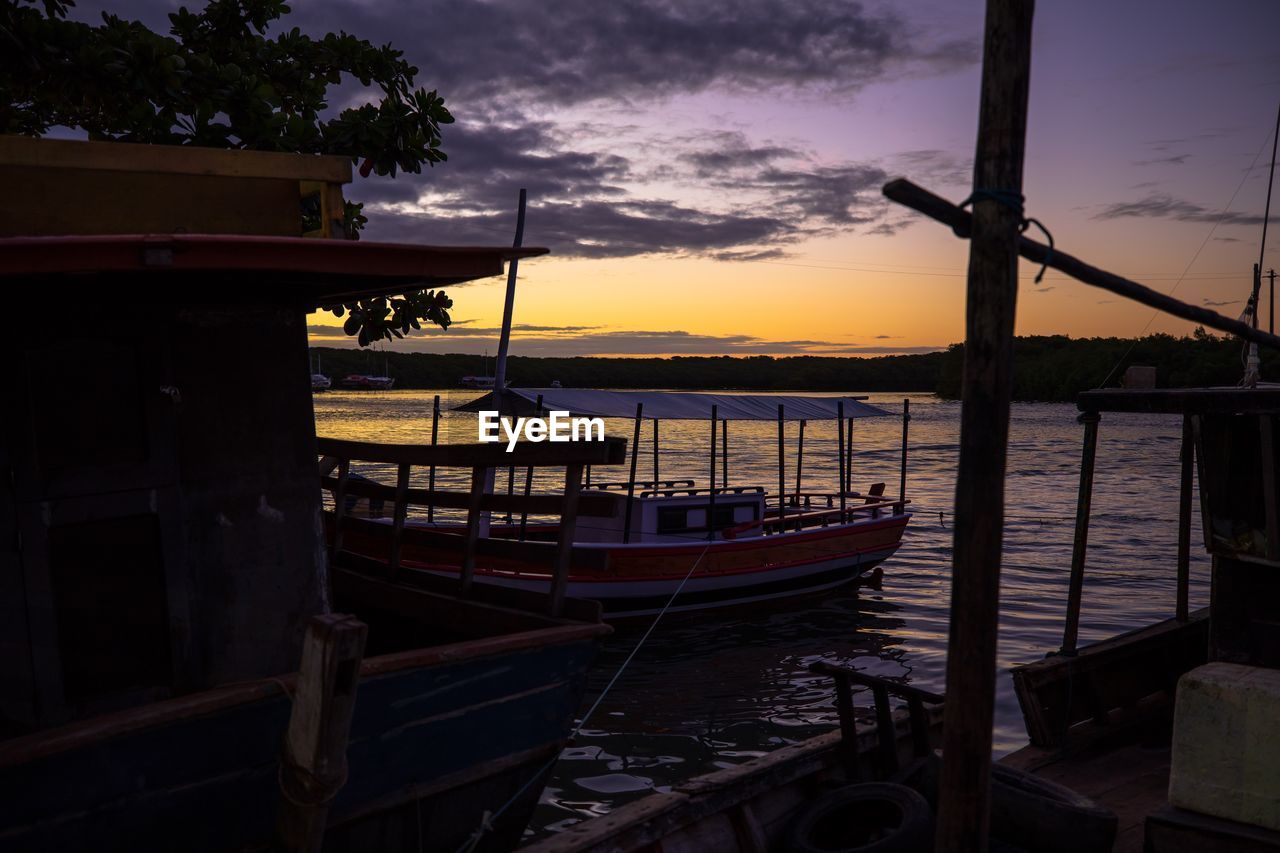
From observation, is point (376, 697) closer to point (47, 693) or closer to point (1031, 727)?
point (47, 693)

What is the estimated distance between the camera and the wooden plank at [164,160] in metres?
5.38

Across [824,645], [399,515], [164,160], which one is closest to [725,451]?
[824,645]

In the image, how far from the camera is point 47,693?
5434 mm

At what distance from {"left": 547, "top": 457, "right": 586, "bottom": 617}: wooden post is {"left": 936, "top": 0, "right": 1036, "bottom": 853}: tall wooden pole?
7.69 ft

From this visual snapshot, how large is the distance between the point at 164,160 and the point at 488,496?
291 cm

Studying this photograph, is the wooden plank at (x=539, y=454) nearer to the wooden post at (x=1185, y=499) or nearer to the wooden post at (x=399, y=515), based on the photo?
the wooden post at (x=399, y=515)

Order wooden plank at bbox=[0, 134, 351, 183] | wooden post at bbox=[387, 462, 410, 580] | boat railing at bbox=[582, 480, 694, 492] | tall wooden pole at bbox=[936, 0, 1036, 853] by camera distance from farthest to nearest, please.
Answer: boat railing at bbox=[582, 480, 694, 492] < wooden post at bbox=[387, 462, 410, 580] < wooden plank at bbox=[0, 134, 351, 183] < tall wooden pole at bbox=[936, 0, 1036, 853]

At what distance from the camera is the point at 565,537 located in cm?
645

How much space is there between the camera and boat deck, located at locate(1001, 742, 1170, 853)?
24.5 feet

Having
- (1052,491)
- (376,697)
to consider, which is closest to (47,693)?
(376,697)

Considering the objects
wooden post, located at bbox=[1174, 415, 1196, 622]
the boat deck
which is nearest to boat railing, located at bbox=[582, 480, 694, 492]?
wooden post, located at bbox=[1174, 415, 1196, 622]

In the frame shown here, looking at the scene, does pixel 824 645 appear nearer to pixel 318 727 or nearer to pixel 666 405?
pixel 666 405

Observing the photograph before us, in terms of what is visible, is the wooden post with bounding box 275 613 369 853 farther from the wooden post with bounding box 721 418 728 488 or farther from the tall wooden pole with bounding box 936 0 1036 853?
the wooden post with bounding box 721 418 728 488

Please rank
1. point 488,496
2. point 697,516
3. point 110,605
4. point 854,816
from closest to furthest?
point 110,605
point 488,496
point 854,816
point 697,516
